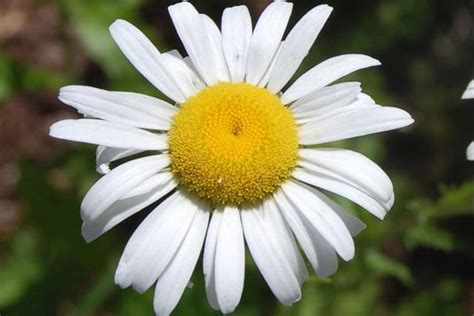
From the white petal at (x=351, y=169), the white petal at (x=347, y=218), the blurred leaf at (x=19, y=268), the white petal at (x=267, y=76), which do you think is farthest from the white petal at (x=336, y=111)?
the blurred leaf at (x=19, y=268)

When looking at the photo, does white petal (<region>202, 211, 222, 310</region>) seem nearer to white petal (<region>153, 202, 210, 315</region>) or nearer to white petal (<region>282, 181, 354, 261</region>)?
white petal (<region>153, 202, 210, 315</region>)

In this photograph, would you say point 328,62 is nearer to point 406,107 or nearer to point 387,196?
point 387,196

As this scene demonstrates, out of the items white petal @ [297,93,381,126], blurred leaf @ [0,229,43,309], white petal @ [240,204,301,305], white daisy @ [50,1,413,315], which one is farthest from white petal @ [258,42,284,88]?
blurred leaf @ [0,229,43,309]

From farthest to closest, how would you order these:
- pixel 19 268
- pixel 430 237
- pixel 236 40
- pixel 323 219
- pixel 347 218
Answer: pixel 19 268 → pixel 430 237 → pixel 236 40 → pixel 347 218 → pixel 323 219

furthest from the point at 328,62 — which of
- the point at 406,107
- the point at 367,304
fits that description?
the point at 406,107

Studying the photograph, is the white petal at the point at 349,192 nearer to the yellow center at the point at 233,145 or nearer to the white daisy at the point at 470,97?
the yellow center at the point at 233,145

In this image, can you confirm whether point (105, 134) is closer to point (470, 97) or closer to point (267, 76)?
point (267, 76)

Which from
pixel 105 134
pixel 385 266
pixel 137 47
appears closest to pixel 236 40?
pixel 137 47
